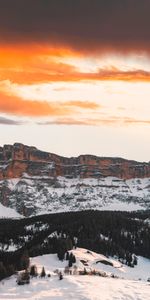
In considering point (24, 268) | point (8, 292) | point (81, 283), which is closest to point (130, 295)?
point (81, 283)

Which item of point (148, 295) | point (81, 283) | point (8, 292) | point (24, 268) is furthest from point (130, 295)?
point (24, 268)

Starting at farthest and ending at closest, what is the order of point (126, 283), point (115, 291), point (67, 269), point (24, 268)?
point (67, 269)
point (24, 268)
point (126, 283)
point (115, 291)

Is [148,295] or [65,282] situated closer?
[148,295]

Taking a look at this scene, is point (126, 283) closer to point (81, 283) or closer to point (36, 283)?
point (81, 283)

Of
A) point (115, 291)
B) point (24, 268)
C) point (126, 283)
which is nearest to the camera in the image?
point (115, 291)

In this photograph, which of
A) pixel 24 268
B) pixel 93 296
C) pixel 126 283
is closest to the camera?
pixel 93 296

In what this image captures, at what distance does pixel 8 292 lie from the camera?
5866 inches

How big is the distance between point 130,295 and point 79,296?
40.5 feet

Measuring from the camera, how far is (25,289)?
149m

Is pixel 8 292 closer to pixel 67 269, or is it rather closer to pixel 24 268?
pixel 24 268

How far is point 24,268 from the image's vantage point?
18300cm

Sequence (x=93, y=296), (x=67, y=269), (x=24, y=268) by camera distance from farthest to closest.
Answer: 1. (x=67, y=269)
2. (x=24, y=268)
3. (x=93, y=296)

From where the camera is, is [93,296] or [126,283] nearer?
[93,296]

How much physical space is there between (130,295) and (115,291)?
6.21 m
